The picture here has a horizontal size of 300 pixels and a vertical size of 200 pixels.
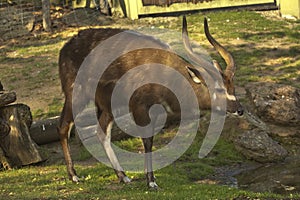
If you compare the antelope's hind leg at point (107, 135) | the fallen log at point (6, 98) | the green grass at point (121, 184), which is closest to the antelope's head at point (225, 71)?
the green grass at point (121, 184)

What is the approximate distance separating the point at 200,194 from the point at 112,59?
2322 mm

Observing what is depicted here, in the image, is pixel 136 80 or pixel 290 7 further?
pixel 290 7

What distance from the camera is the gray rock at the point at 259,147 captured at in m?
10.7

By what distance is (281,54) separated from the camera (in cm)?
1697

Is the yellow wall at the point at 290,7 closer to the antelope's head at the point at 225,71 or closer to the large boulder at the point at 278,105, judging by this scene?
the large boulder at the point at 278,105

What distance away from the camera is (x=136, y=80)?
27.9ft

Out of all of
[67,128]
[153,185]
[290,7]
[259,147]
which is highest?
[67,128]

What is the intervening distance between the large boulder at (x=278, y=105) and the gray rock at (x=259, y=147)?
0.76 meters

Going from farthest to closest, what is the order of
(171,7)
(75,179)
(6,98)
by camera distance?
(171,7) → (6,98) → (75,179)

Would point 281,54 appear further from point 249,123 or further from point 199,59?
point 199,59

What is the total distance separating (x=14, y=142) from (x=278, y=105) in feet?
16.4

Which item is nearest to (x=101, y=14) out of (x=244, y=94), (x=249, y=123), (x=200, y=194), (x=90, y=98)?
(x=244, y=94)

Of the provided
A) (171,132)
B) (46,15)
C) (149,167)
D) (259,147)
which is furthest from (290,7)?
(149,167)

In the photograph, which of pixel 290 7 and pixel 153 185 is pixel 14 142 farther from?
pixel 290 7
